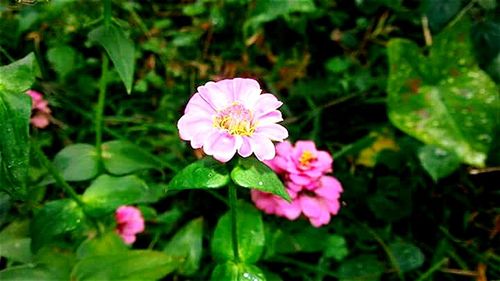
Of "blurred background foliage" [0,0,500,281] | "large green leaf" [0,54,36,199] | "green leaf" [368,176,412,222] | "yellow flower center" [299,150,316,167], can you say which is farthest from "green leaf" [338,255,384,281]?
"large green leaf" [0,54,36,199]

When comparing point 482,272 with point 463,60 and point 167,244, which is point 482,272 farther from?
point 167,244

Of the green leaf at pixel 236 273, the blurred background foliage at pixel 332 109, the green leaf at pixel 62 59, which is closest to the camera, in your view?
the green leaf at pixel 236 273

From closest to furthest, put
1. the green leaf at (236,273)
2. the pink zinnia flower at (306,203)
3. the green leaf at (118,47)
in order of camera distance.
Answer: the green leaf at (236,273), the green leaf at (118,47), the pink zinnia flower at (306,203)

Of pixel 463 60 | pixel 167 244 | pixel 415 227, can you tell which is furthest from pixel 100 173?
pixel 463 60

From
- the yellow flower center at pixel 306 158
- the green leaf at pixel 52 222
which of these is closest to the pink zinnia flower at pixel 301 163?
the yellow flower center at pixel 306 158

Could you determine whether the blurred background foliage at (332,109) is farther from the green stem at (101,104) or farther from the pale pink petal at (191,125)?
the pale pink petal at (191,125)

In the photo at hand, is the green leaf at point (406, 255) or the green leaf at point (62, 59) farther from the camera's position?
the green leaf at point (62, 59)

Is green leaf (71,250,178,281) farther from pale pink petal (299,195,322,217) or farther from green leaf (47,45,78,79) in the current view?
green leaf (47,45,78,79)
